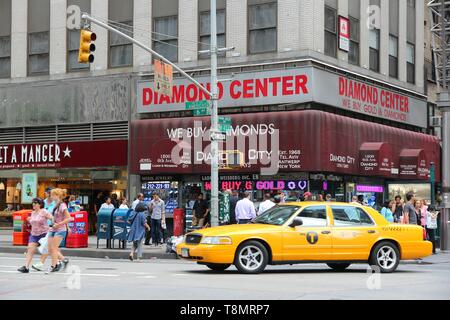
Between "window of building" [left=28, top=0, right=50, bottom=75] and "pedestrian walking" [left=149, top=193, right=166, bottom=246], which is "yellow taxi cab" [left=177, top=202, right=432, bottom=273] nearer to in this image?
"pedestrian walking" [left=149, top=193, right=166, bottom=246]

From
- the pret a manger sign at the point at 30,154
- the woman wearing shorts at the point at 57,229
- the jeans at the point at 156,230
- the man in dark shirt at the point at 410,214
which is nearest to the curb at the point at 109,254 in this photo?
the jeans at the point at 156,230

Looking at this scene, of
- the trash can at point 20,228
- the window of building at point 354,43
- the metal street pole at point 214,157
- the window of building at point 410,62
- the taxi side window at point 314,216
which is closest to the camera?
the taxi side window at point 314,216

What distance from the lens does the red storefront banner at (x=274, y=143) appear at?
2798cm

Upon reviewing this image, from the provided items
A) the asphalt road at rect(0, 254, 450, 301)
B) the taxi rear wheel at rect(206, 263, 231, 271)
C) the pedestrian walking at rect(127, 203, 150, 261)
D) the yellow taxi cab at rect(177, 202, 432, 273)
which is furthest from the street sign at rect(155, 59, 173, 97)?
the taxi rear wheel at rect(206, 263, 231, 271)

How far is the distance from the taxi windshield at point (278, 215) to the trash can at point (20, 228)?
11.1m

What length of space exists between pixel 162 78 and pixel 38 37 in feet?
45.0

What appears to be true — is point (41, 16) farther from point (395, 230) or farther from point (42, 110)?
point (395, 230)

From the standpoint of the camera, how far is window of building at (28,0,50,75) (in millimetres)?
35031

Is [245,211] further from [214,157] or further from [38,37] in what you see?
[38,37]

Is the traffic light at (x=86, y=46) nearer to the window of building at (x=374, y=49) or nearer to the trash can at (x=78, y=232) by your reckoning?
the trash can at (x=78, y=232)

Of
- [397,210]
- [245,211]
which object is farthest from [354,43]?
[245,211]
